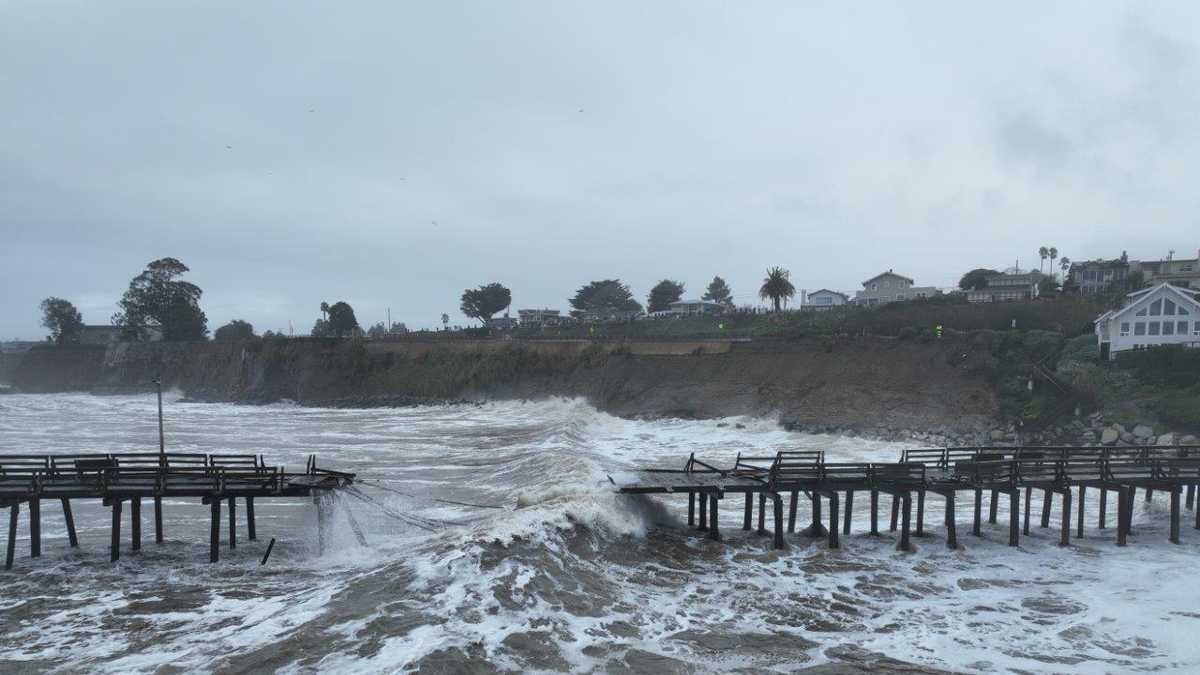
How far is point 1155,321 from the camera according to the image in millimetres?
45750

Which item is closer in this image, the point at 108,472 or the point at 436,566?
the point at 436,566

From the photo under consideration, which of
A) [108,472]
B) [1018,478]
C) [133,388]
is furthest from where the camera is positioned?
[133,388]

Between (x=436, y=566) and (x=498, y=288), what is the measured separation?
11385 cm

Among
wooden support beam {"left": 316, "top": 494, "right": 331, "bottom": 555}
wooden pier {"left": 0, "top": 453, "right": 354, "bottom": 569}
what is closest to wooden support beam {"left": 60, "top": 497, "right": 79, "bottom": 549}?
wooden pier {"left": 0, "top": 453, "right": 354, "bottom": 569}

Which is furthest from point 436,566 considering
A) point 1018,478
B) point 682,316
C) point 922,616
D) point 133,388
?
point 133,388

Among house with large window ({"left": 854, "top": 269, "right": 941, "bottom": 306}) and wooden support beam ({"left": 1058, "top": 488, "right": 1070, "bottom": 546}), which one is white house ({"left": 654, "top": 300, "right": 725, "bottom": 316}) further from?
wooden support beam ({"left": 1058, "top": 488, "right": 1070, "bottom": 546})

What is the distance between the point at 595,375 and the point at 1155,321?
4349 centimetres

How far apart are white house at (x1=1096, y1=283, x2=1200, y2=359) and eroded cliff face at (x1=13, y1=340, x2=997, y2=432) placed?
29.5 feet

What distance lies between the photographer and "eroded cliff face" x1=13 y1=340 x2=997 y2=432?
50125 mm

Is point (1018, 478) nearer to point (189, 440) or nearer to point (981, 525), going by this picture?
point (981, 525)

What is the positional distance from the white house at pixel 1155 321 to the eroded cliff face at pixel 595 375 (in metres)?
8.99

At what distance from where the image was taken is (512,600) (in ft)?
55.2

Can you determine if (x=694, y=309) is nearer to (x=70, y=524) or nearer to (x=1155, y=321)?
(x=1155, y=321)

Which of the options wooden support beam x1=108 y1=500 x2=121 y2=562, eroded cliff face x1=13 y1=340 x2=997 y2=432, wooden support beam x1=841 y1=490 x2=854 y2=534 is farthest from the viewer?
eroded cliff face x1=13 y1=340 x2=997 y2=432
